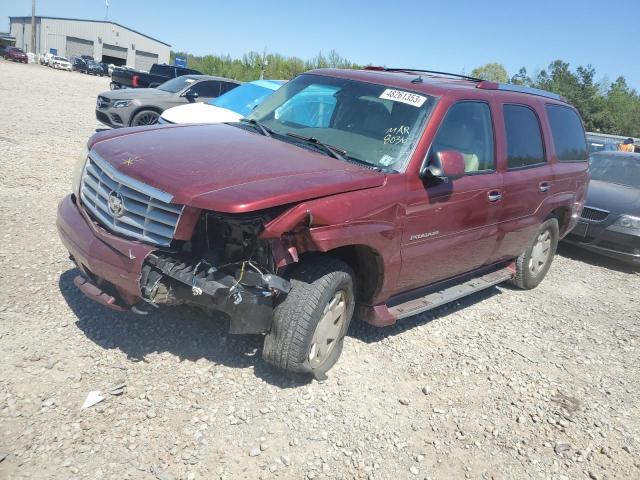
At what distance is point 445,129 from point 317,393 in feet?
7.19

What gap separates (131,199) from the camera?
3.32 metres

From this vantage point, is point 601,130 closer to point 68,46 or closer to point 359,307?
point 359,307

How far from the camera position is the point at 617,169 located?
9375 mm

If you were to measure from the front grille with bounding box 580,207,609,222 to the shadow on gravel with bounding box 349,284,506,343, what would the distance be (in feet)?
10.2

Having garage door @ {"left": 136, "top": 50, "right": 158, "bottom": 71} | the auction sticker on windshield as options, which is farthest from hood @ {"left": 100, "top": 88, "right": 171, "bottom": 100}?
garage door @ {"left": 136, "top": 50, "right": 158, "bottom": 71}

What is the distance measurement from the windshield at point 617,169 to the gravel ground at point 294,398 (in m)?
4.58

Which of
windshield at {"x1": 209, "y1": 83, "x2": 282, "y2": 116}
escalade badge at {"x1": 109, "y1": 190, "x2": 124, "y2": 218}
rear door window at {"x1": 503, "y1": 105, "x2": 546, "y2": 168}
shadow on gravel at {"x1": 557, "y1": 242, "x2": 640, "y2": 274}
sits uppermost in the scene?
rear door window at {"x1": 503, "y1": 105, "x2": 546, "y2": 168}

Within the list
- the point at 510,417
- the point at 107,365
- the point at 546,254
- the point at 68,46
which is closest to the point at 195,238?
the point at 107,365

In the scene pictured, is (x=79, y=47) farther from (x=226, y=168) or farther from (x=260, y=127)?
(x=226, y=168)

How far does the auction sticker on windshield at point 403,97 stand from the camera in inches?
166

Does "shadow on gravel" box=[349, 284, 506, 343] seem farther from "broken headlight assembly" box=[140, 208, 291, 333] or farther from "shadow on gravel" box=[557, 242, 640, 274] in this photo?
"shadow on gravel" box=[557, 242, 640, 274]

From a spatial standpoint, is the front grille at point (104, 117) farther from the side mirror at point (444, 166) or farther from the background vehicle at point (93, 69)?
the background vehicle at point (93, 69)

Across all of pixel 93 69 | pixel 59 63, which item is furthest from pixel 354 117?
pixel 59 63

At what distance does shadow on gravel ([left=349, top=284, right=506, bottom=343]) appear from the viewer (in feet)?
14.8
